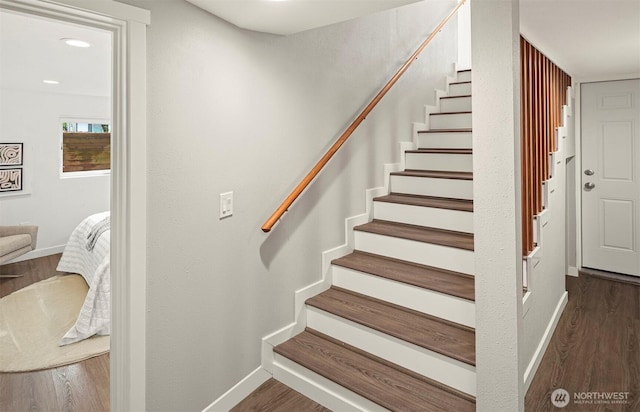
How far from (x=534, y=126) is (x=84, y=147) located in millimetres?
5624

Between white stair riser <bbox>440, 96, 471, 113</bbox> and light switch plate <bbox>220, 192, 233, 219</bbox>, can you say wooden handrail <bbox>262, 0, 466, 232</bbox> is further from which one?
white stair riser <bbox>440, 96, 471, 113</bbox>

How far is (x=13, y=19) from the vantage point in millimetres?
2203

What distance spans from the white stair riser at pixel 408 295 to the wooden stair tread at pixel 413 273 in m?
0.03

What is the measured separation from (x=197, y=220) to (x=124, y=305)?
467 mm

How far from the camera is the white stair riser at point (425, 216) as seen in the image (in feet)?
8.32

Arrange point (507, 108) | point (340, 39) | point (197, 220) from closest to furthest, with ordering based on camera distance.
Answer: point (507, 108)
point (197, 220)
point (340, 39)

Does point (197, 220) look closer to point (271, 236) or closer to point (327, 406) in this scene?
point (271, 236)

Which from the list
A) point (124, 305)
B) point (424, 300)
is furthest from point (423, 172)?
point (124, 305)

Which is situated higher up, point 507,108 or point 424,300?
point 507,108

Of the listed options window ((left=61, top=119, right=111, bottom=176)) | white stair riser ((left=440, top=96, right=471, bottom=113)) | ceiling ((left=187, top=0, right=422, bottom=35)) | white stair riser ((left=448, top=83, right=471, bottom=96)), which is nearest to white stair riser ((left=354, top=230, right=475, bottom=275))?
ceiling ((left=187, top=0, right=422, bottom=35))

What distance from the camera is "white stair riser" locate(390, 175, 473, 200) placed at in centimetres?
278

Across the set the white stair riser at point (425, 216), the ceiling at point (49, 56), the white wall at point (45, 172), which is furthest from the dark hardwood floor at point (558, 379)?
the white wall at point (45, 172)

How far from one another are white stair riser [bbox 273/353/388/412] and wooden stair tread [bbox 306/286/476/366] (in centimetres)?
36

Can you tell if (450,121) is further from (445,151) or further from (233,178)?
(233,178)
